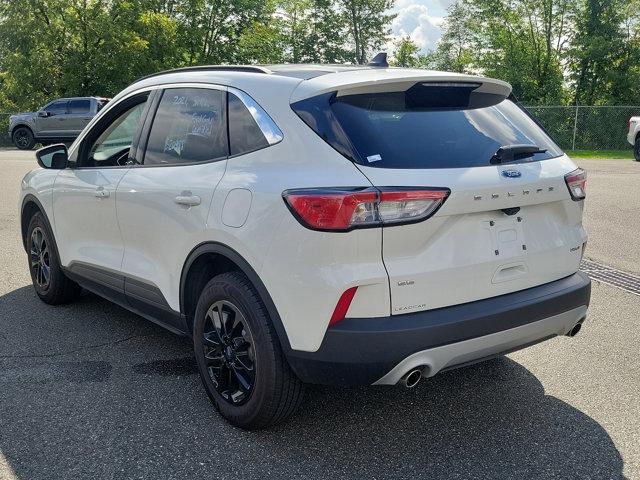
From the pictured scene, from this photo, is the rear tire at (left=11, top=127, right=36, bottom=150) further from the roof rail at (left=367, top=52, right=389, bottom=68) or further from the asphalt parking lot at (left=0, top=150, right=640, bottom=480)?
the roof rail at (left=367, top=52, right=389, bottom=68)

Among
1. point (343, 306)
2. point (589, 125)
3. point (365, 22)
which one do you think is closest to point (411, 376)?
point (343, 306)

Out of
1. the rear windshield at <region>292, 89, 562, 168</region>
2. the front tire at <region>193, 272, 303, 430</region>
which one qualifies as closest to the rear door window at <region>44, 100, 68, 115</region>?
the front tire at <region>193, 272, 303, 430</region>

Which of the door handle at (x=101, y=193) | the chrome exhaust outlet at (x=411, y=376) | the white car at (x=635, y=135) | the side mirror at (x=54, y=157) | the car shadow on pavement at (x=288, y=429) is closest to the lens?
the chrome exhaust outlet at (x=411, y=376)

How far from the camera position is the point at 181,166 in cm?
377

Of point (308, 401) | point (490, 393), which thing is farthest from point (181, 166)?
point (490, 393)

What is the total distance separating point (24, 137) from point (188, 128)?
25.7m

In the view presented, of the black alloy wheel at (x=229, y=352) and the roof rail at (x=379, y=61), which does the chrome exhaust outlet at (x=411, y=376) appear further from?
the roof rail at (x=379, y=61)

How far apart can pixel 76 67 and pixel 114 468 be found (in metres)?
35.6

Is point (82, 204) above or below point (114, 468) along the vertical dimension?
above

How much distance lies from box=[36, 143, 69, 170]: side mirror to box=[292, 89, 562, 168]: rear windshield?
7.98 feet

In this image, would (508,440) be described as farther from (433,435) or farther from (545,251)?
(545,251)

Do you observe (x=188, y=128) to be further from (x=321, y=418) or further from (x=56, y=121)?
(x=56, y=121)

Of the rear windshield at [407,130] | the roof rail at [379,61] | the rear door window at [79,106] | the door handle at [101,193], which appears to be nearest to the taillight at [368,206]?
the rear windshield at [407,130]

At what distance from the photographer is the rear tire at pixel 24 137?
2684cm
